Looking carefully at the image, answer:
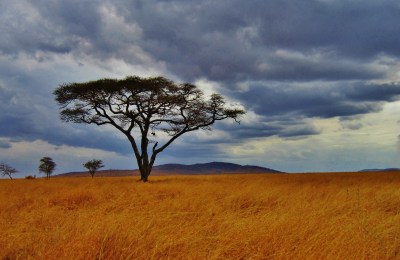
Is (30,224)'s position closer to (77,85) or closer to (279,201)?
(279,201)

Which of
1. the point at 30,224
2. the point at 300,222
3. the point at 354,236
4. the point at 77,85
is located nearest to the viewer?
the point at 354,236

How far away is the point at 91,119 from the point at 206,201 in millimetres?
21943

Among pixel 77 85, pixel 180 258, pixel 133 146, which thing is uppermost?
pixel 77 85

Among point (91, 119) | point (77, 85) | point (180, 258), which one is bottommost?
point (180, 258)

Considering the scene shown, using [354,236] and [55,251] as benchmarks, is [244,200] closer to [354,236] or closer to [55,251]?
[354,236]

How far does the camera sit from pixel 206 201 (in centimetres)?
958

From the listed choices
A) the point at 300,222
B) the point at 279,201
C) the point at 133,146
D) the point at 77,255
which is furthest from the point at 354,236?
the point at 133,146

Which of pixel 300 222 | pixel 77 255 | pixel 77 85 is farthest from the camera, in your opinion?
pixel 77 85

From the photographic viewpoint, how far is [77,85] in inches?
1099

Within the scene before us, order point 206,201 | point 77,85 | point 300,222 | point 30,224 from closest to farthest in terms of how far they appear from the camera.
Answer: point 300,222
point 30,224
point 206,201
point 77,85

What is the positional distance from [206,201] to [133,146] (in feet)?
64.1

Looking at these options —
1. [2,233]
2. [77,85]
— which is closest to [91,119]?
[77,85]

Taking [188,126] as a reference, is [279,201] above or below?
below

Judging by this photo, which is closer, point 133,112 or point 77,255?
point 77,255
